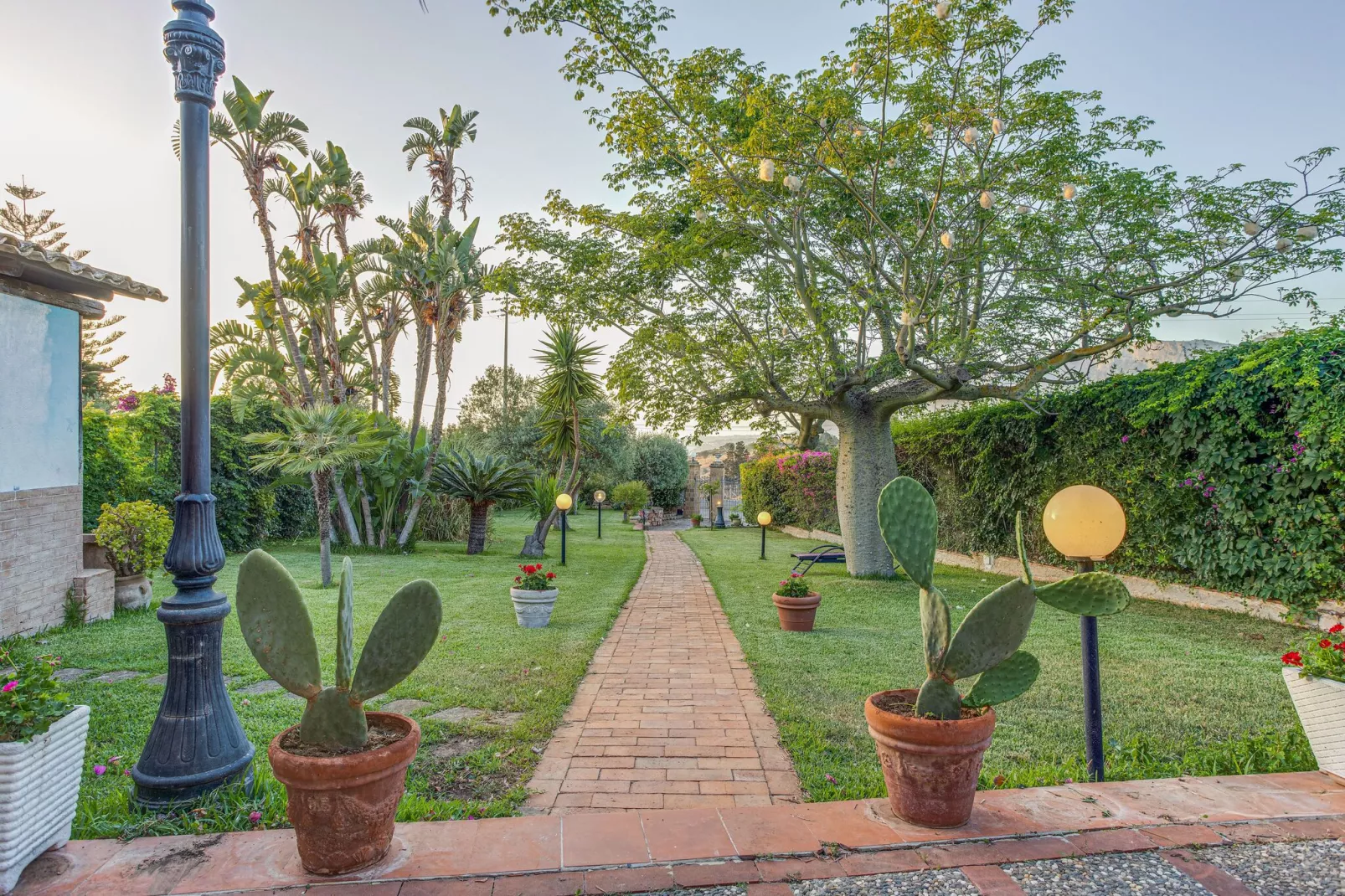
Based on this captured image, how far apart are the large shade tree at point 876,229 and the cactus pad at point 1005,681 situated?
184 inches

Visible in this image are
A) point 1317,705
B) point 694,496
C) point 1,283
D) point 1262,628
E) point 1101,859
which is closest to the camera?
point 1101,859

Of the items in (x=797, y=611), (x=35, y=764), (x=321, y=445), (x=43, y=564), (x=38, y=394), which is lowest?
(x=797, y=611)

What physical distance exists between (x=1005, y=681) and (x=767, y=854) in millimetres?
1262

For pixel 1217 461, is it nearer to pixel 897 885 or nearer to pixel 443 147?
pixel 897 885

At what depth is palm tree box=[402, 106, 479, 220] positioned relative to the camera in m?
15.3

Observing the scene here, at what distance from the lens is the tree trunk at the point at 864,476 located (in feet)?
36.2

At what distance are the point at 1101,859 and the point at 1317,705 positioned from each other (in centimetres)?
173

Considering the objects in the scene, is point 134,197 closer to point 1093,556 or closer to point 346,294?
point 346,294

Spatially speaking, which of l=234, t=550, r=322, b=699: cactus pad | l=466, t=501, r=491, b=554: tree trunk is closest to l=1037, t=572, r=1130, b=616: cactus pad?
l=234, t=550, r=322, b=699: cactus pad

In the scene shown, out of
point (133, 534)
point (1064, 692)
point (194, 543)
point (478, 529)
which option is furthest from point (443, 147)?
point (1064, 692)

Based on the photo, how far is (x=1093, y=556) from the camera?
3348 millimetres

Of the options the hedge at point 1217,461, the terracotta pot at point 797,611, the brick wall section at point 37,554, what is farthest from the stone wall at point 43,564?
the hedge at point 1217,461

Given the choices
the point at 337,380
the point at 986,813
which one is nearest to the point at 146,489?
the point at 337,380

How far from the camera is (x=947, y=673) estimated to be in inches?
112
